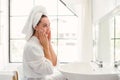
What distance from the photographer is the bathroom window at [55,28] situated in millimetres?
4504

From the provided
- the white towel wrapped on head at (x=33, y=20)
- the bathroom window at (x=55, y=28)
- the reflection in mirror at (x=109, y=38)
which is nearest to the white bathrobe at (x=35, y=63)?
the white towel wrapped on head at (x=33, y=20)

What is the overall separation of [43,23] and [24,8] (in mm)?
2985

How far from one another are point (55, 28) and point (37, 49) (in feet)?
9.40

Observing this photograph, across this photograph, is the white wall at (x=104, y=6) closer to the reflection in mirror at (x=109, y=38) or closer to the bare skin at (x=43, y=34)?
the reflection in mirror at (x=109, y=38)

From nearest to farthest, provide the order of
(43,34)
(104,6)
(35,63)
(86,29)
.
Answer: (35,63) < (43,34) < (104,6) < (86,29)

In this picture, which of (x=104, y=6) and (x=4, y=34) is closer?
(x=104, y=6)

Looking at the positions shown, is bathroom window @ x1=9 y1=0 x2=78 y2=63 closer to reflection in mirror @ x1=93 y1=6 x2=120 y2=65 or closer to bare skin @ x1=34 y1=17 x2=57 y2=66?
reflection in mirror @ x1=93 y1=6 x2=120 y2=65

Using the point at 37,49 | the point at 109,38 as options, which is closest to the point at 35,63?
the point at 37,49

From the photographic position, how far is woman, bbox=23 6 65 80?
1.64 meters

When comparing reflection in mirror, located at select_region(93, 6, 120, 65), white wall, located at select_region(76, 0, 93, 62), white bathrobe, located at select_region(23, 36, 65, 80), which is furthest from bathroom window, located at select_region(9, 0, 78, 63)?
white bathrobe, located at select_region(23, 36, 65, 80)

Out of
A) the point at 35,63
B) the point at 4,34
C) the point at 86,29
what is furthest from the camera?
the point at 4,34

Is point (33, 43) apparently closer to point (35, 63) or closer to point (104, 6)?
point (35, 63)

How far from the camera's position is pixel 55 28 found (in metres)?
4.50

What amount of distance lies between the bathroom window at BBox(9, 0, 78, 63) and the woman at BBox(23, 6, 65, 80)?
8.67 ft
